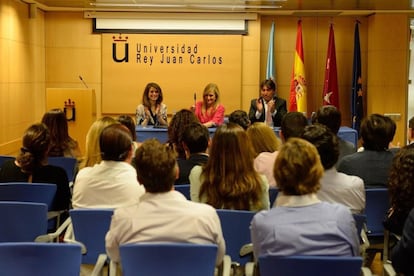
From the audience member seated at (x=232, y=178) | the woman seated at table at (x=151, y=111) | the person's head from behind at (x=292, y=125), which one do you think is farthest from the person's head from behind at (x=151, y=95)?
the audience member seated at (x=232, y=178)

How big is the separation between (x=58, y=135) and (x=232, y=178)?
2.55 metres

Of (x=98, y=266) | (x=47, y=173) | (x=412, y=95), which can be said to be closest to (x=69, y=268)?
(x=98, y=266)

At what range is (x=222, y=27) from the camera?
1025 centimetres

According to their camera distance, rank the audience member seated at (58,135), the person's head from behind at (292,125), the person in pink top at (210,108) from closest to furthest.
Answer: the person's head from behind at (292,125) → the audience member seated at (58,135) → the person in pink top at (210,108)

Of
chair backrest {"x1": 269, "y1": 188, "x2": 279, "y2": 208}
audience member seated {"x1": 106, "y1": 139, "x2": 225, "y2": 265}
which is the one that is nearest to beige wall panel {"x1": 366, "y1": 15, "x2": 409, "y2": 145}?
chair backrest {"x1": 269, "y1": 188, "x2": 279, "y2": 208}

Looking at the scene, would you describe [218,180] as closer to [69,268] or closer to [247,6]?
[69,268]

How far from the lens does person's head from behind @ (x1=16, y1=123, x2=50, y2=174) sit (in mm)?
4305

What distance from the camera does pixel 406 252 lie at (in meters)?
2.66

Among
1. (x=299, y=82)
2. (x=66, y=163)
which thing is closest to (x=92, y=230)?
(x=66, y=163)

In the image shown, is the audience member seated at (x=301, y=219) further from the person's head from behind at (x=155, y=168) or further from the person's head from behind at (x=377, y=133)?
the person's head from behind at (x=377, y=133)

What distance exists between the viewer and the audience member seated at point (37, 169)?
4.30 m

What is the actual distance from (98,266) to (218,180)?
0.86 m

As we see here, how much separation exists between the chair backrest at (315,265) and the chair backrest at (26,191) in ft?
6.79

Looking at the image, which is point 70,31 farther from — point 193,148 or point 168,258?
point 168,258
